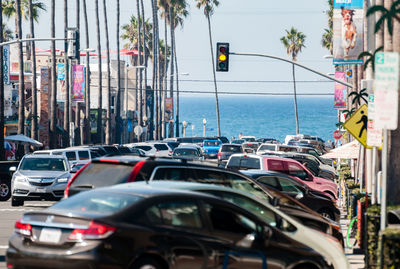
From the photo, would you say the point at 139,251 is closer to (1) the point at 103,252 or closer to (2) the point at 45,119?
(1) the point at 103,252

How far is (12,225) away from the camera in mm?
20828

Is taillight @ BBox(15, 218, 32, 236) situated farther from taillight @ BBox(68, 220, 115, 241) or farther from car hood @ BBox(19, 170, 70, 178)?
car hood @ BBox(19, 170, 70, 178)

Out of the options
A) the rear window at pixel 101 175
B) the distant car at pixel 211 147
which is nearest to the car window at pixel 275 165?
the rear window at pixel 101 175

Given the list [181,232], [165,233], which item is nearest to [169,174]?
[181,232]

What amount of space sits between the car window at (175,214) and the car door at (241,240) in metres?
0.16

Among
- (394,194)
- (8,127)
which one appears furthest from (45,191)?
(8,127)

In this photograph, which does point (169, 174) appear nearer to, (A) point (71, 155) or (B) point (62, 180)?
(B) point (62, 180)

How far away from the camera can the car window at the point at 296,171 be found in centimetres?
2898

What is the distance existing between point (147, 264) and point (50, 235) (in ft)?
3.66

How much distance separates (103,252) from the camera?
9.44 m

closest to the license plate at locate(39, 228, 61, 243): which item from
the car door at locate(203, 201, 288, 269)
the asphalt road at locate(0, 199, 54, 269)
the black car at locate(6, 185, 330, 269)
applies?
the black car at locate(6, 185, 330, 269)

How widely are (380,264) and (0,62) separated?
3947 cm

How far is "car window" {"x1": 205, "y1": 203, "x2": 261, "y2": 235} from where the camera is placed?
10.5 metres

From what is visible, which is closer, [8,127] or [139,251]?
[139,251]
